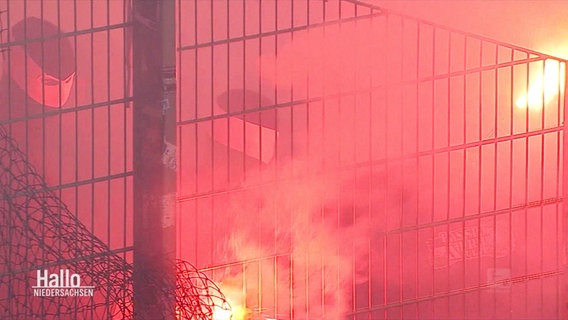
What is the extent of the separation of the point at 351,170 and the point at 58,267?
1516 mm

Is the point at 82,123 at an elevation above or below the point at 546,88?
below

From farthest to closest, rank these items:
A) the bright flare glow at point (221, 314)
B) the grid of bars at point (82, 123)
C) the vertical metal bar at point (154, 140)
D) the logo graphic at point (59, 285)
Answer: the grid of bars at point (82, 123)
the bright flare glow at point (221, 314)
the logo graphic at point (59, 285)
the vertical metal bar at point (154, 140)

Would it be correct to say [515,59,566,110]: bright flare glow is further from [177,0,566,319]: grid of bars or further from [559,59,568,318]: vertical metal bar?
[559,59,568,318]: vertical metal bar

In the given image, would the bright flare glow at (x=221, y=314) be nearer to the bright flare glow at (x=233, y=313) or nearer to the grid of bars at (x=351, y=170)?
the bright flare glow at (x=233, y=313)

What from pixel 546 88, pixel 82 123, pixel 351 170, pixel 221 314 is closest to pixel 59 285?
pixel 221 314

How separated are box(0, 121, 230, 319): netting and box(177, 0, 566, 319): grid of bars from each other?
0.33m

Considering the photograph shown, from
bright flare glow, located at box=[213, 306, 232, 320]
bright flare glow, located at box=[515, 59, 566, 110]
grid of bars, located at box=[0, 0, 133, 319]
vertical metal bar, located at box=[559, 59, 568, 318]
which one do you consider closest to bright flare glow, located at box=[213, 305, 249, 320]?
bright flare glow, located at box=[213, 306, 232, 320]

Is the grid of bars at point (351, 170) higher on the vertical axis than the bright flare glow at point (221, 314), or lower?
higher

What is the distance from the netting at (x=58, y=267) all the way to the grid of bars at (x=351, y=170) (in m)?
0.33

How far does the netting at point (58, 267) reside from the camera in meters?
4.92

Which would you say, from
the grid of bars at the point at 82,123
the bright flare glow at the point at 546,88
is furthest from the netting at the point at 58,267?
the bright flare glow at the point at 546,88

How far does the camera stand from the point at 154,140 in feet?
16.0

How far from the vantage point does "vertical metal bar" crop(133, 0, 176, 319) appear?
484 cm

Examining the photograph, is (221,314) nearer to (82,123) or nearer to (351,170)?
(351,170)
